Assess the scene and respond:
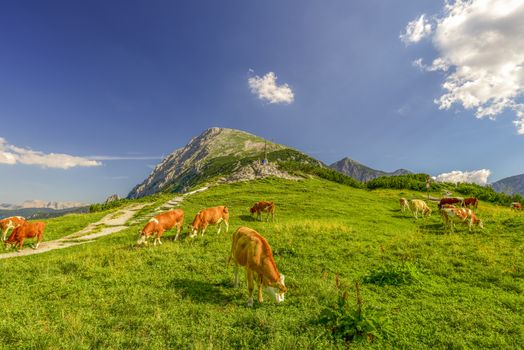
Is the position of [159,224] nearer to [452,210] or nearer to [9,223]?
[9,223]

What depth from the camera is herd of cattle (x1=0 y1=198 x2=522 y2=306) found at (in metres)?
9.23

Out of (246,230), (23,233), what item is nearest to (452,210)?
(246,230)

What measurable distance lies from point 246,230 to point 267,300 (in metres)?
2.98

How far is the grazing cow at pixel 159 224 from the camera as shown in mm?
17922

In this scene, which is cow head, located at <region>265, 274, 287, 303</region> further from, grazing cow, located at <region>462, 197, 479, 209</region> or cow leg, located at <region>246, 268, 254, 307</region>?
grazing cow, located at <region>462, 197, 479, 209</region>

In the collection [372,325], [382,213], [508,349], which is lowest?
[508,349]

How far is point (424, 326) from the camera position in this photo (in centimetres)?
806

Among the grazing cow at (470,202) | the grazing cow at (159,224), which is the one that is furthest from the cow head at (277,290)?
the grazing cow at (470,202)

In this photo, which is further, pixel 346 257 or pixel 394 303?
pixel 346 257

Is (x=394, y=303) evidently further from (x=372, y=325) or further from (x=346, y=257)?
(x=346, y=257)

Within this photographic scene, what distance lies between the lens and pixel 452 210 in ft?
68.8

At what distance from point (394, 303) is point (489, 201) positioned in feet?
177

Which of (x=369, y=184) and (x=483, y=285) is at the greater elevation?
(x=369, y=184)

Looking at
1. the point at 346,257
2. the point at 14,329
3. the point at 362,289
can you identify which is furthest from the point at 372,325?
the point at 14,329
